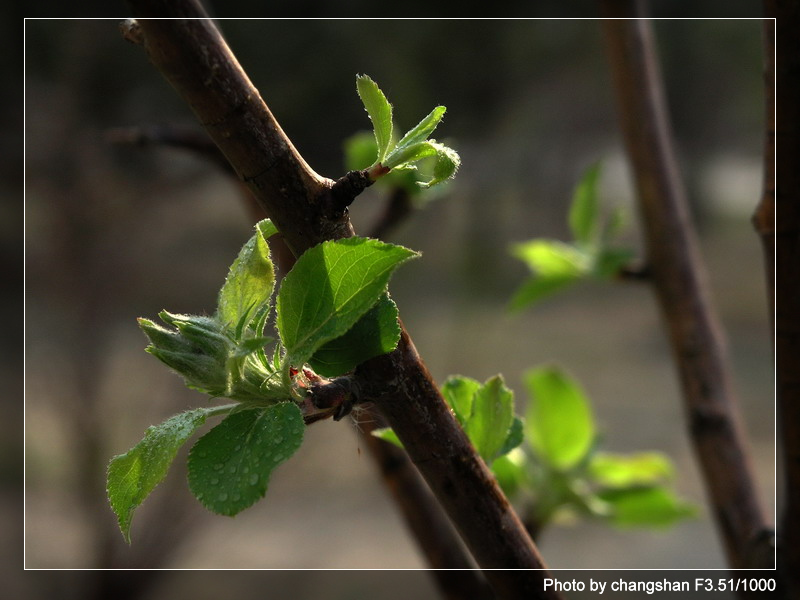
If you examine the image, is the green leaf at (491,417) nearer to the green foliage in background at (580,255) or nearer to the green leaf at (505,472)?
the green leaf at (505,472)

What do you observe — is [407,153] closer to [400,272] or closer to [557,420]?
[557,420]

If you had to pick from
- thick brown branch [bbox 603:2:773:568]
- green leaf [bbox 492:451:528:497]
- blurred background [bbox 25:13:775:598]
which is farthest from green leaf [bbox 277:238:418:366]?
blurred background [bbox 25:13:775:598]

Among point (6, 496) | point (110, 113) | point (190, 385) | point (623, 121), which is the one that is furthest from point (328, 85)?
point (190, 385)

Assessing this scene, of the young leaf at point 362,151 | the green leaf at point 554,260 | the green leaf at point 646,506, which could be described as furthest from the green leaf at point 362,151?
the green leaf at point 646,506

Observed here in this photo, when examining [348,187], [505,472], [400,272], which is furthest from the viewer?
[400,272]

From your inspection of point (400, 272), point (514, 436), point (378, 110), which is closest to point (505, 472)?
point (514, 436)

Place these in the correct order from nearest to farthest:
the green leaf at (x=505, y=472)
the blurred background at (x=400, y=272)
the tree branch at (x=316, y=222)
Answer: the tree branch at (x=316, y=222), the green leaf at (x=505, y=472), the blurred background at (x=400, y=272)
